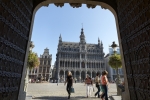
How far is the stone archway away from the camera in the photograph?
2.66m

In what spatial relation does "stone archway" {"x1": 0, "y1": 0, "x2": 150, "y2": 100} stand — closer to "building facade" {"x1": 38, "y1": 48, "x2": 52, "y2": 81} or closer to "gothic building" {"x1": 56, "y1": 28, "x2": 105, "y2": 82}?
"building facade" {"x1": 38, "y1": 48, "x2": 52, "y2": 81}

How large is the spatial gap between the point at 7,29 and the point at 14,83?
153 cm

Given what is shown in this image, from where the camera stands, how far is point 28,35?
4016mm

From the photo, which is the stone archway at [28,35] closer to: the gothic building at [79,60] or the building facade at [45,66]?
the building facade at [45,66]

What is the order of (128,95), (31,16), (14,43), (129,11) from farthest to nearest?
(31,16) < (128,95) < (129,11) < (14,43)

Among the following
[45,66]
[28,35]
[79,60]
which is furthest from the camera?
[79,60]

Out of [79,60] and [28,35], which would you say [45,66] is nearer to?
[79,60]

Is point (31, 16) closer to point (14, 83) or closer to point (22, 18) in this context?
point (22, 18)

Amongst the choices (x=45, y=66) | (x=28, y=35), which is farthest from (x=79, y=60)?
(x=28, y=35)

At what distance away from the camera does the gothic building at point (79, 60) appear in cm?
6581

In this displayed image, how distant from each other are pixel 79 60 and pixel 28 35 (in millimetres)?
64695

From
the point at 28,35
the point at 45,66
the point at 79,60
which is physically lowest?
the point at 28,35

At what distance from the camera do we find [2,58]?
253 centimetres

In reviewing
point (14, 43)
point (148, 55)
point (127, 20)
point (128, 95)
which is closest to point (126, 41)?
point (127, 20)
